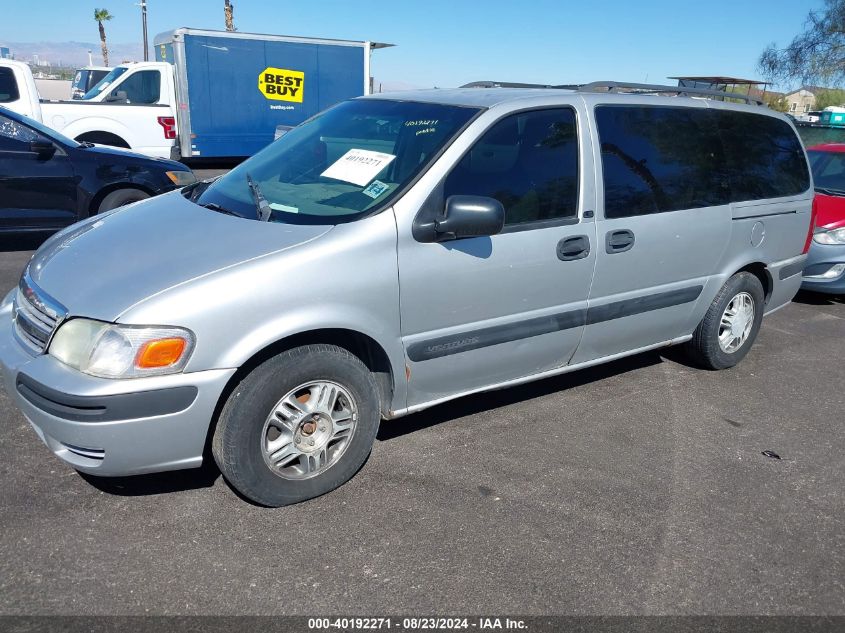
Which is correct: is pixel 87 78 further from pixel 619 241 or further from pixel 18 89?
pixel 619 241

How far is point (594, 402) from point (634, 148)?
4.91 feet

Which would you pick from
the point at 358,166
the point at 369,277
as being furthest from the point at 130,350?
the point at 358,166

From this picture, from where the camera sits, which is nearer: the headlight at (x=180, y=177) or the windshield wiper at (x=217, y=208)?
the windshield wiper at (x=217, y=208)

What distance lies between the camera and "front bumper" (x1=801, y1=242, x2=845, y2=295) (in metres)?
6.62

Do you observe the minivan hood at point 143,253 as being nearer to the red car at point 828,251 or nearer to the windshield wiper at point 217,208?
the windshield wiper at point 217,208

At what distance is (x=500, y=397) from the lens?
4.30 meters

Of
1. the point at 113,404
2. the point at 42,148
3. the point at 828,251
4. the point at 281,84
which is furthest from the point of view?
the point at 281,84

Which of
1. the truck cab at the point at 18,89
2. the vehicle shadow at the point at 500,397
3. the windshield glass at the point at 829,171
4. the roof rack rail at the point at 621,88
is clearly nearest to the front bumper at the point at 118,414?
the vehicle shadow at the point at 500,397

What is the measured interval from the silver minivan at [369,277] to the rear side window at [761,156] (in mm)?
30

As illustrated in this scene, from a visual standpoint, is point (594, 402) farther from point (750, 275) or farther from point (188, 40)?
point (188, 40)

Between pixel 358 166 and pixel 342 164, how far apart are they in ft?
0.42

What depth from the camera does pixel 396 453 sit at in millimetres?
3584

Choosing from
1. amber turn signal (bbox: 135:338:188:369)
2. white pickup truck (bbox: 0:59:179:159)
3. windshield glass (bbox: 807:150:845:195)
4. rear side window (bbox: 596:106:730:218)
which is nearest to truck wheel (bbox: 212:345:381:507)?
amber turn signal (bbox: 135:338:188:369)

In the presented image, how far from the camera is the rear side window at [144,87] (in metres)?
13.9
